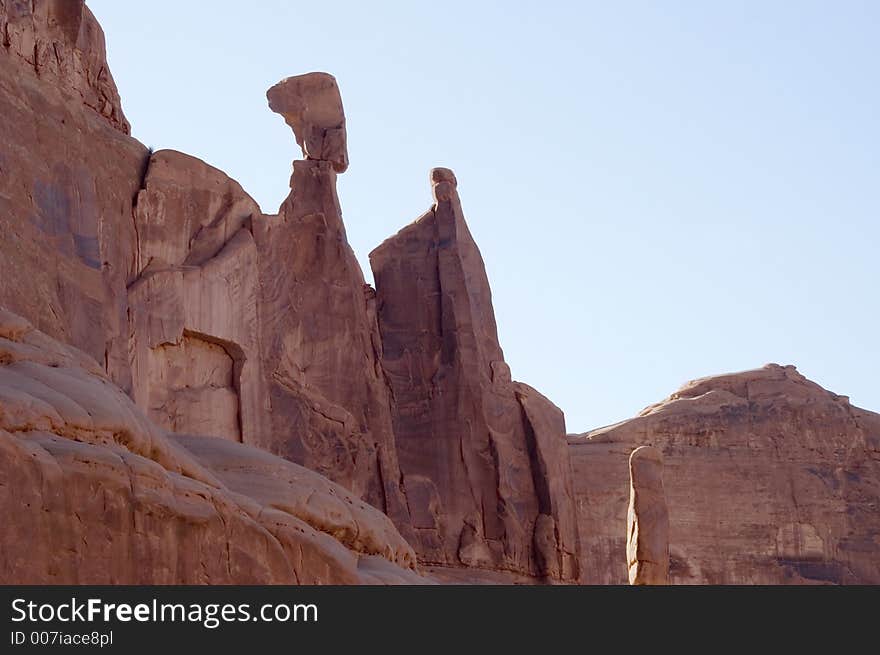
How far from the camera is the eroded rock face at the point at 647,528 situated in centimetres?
3434

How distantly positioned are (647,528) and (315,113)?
1559 cm

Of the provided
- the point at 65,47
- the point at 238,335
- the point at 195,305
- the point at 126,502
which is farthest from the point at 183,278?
the point at 126,502

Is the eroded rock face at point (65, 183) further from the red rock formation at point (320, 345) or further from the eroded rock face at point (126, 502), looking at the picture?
the eroded rock face at point (126, 502)

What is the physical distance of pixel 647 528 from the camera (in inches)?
1362

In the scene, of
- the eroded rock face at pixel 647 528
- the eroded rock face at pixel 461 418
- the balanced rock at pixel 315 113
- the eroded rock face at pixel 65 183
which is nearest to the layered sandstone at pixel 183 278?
the eroded rock face at pixel 65 183

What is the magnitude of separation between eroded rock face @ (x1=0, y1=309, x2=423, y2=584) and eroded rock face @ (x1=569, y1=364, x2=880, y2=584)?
27829 mm

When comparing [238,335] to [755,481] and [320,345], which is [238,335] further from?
[755,481]

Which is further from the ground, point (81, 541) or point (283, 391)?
point (283, 391)

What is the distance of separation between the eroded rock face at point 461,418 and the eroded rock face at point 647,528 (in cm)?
1151
